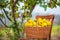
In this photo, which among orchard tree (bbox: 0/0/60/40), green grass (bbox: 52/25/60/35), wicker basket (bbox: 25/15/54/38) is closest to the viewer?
wicker basket (bbox: 25/15/54/38)

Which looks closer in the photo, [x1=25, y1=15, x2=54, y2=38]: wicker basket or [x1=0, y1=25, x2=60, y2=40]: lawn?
[x1=25, y1=15, x2=54, y2=38]: wicker basket

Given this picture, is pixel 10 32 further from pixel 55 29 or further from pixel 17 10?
pixel 55 29

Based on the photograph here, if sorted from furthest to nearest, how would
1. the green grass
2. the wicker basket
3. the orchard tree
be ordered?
the green grass, the orchard tree, the wicker basket

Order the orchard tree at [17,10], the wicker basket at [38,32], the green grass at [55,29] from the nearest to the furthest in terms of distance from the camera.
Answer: the wicker basket at [38,32] < the orchard tree at [17,10] < the green grass at [55,29]

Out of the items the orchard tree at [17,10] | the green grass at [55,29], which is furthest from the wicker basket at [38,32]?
the green grass at [55,29]

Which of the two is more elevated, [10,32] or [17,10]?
[17,10]

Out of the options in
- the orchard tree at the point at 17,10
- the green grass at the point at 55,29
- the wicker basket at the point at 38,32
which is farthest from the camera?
A: the green grass at the point at 55,29

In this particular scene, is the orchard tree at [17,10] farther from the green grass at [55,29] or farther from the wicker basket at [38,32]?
the wicker basket at [38,32]

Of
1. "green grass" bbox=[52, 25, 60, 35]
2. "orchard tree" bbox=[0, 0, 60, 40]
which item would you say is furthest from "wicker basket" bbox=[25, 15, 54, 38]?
"green grass" bbox=[52, 25, 60, 35]

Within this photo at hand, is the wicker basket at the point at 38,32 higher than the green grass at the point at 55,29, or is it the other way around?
the wicker basket at the point at 38,32

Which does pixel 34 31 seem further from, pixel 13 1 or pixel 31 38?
pixel 13 1

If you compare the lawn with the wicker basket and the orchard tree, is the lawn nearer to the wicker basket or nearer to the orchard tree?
the orchard tree

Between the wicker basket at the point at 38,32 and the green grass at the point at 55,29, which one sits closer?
the wicker basket at the point at 38,32

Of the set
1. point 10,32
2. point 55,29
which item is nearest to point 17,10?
point 10,32
